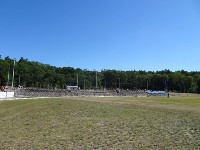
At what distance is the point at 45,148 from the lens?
74.4ft

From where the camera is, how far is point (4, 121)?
37.0m

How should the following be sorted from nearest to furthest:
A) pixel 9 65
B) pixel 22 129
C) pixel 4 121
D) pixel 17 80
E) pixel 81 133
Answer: pixel 81 133 < pixel 22 129 < pixel 4 121 < pixel 9 65 < pixel 17 80

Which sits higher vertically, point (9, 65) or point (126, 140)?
point (9, 65)

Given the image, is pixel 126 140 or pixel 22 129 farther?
pixel 22 129

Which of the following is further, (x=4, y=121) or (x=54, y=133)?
(x=4, y=121)

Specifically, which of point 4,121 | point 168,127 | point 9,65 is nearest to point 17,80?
point 9,65

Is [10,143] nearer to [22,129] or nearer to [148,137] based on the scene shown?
[22,129]

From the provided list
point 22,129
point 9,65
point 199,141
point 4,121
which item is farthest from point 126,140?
point 9,65

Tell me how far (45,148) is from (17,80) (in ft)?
589

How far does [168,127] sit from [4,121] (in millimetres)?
16673

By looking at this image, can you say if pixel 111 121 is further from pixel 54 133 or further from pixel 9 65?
pixel 9 65

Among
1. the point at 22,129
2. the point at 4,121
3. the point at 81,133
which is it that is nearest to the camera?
the point at 81,133

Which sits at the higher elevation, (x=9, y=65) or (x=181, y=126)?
(x=9, y=65)

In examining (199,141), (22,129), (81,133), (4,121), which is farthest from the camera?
(4,121)
